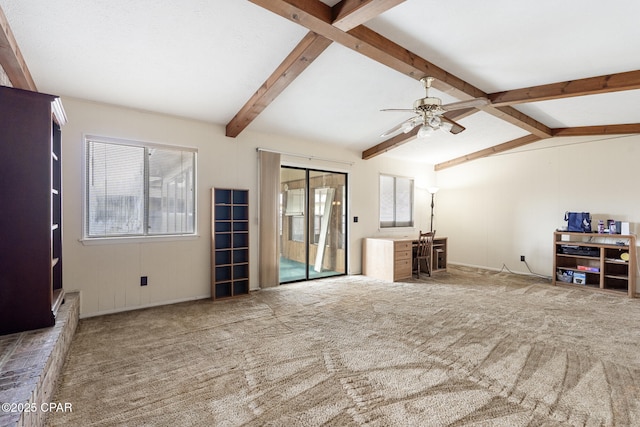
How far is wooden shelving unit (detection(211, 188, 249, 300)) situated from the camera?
437cm

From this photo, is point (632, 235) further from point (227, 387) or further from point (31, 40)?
point (31, 40)

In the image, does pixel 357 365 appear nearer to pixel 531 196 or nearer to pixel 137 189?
pixel 137 189

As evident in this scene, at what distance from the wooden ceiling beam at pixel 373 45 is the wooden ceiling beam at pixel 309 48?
0.18 ft

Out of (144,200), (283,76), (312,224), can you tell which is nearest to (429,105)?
(283,76)

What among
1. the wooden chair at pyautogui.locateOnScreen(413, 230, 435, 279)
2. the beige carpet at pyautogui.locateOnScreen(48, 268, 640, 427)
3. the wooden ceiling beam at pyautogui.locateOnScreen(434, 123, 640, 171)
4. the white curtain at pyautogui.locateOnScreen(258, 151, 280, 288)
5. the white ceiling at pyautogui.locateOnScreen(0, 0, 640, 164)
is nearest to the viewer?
the beige carpet at pyautogui.locateOnScreen(48, 268, 640, 427)

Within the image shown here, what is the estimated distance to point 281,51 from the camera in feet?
10.0

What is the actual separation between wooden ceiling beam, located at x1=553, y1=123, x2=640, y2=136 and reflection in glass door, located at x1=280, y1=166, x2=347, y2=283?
4.05 m

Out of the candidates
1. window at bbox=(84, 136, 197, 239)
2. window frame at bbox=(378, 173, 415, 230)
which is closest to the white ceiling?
window at bbox=(84, 136, 197, 239)

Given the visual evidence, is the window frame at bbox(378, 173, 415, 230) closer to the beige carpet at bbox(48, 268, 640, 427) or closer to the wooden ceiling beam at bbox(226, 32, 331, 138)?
the beige carpet at bbox(48, 268, 640, 427)

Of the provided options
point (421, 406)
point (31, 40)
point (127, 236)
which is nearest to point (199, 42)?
point (31, 40)

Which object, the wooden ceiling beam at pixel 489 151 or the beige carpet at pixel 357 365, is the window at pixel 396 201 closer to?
the wooden ceiling beam at pixel 489 151

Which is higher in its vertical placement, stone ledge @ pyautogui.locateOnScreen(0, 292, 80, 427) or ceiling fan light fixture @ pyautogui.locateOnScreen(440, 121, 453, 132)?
ceiling fan light fixture @ pyautogui.locateOnScreen(440, 121, 453, 132)

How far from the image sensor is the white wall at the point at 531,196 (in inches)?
205

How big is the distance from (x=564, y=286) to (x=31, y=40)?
7.69 metres
